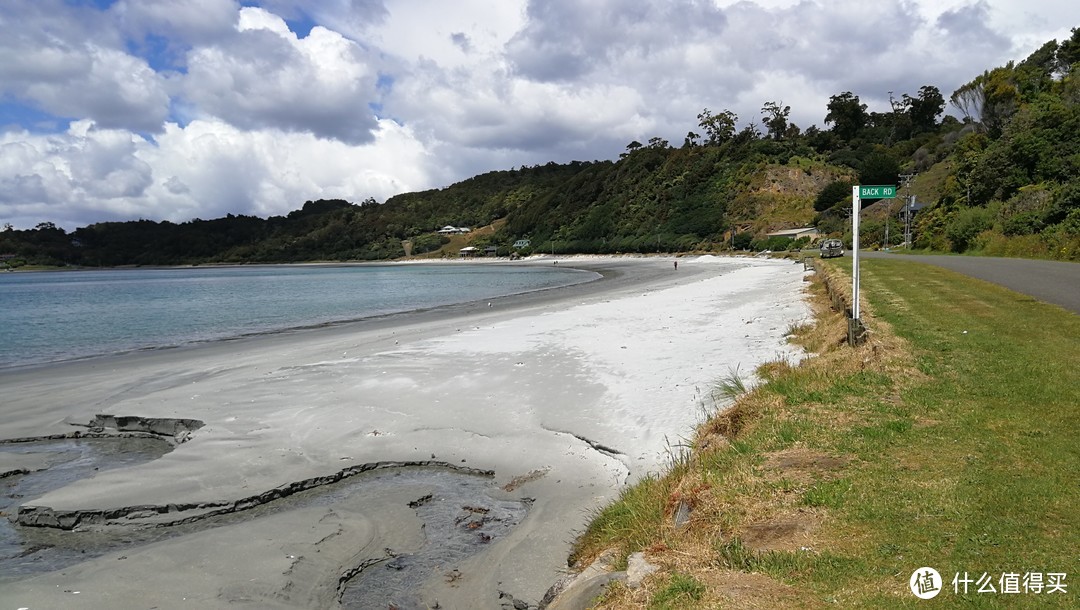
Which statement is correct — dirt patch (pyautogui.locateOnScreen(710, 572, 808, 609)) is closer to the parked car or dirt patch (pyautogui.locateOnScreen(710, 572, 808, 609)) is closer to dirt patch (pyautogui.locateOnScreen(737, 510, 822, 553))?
dirt patch (pyautogui.locateOnScreen(737, 510, 822, 553))

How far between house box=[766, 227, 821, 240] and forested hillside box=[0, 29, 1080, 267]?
180 cm

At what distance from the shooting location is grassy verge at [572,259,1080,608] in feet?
10.9

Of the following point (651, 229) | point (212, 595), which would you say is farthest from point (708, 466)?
point (651, 229)

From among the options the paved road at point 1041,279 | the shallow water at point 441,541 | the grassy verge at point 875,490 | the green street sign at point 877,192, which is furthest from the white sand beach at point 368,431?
the paved road at point 1041,279

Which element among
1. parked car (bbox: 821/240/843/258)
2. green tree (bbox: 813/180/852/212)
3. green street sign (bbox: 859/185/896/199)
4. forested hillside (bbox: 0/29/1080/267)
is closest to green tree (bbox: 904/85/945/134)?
forested hillside (bbox: 0/29/1080/267)

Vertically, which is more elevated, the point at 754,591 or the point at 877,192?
the point at 877,192

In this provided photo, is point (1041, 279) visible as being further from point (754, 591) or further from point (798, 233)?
point (798, 233)

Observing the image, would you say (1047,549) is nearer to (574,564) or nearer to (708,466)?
(708,466)

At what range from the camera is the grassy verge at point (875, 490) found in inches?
131

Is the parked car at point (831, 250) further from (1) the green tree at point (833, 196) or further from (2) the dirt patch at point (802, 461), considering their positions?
(1) the green tree at point (833, 196)

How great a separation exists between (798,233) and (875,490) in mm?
87751

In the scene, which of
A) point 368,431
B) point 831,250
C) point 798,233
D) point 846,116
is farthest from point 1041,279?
point 846,116

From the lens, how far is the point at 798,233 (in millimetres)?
84688

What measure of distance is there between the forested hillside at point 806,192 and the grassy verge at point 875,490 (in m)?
22.8
